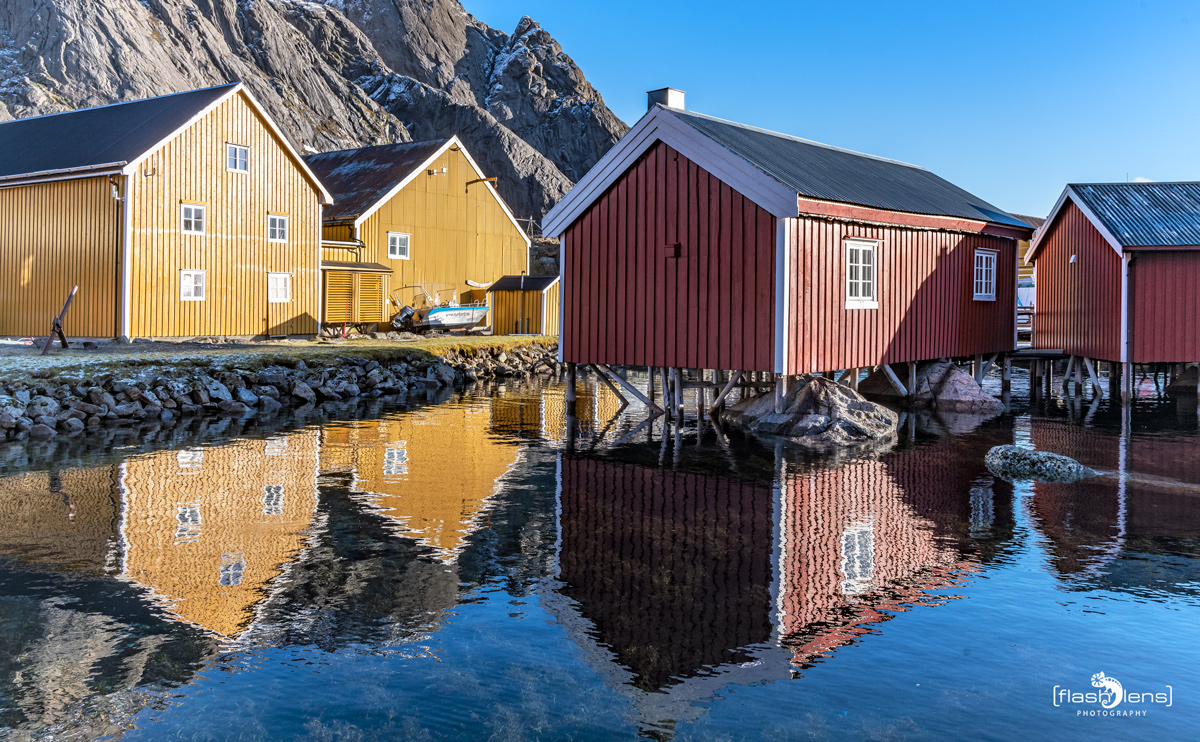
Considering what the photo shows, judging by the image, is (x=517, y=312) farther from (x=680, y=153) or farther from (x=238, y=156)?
(x=680, y=153)

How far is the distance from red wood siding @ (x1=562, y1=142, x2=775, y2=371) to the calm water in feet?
11.9

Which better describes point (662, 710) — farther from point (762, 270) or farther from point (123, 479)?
point (762, 270)

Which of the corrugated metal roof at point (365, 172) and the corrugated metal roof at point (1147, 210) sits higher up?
the corrugated metal roof at point (365, 172)

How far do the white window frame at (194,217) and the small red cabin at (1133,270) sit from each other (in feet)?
75.2

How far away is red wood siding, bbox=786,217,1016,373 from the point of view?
57.4 feet

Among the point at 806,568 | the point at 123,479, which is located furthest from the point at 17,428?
the point at 806,568

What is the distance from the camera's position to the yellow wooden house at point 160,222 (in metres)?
25.8

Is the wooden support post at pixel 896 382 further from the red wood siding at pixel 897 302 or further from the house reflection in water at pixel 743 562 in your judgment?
the house reflection in water at pixel 743 562

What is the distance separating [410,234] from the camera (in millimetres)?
36938

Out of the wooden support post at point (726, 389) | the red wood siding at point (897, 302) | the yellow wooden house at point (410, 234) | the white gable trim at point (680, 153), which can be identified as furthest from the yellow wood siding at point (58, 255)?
the red wood siding at point (897, 302)

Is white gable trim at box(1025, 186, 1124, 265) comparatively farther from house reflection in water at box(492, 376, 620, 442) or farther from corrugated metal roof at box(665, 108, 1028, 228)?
house reflection in water at box(492, 376, 620, 442)

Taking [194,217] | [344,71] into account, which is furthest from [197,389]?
[344,71]

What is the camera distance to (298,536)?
10.1 meters

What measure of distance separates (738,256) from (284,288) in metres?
17.6
